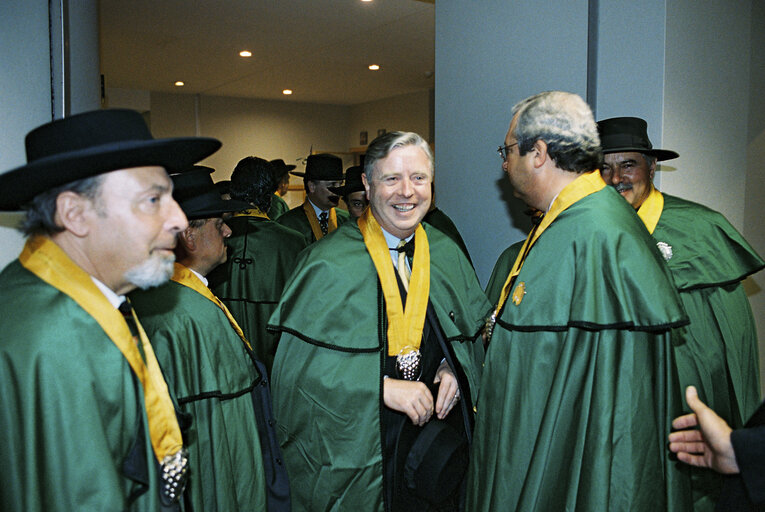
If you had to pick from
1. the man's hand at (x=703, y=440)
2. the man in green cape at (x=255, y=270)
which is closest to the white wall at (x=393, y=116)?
the man in green cape at (x=255, y=270)

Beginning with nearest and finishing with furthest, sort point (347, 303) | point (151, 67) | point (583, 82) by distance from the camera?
point (347, 303), point (583, 82), point (151, 67)

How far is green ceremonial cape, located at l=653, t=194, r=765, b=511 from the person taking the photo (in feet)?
8.08

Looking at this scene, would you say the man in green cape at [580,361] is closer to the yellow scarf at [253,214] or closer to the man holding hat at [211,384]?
the man holding hat at [211,384]

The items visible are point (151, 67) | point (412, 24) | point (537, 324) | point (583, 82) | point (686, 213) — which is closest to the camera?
point (537, 324)

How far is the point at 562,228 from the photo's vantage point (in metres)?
1.85

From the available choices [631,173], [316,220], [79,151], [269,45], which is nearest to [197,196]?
[79,151]

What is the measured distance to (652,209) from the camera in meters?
2.66

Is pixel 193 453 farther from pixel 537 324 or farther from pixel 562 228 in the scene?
pixel 562 228

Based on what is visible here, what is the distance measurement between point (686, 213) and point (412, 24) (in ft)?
15.3

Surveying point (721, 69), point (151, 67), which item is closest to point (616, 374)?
point (721, 69)

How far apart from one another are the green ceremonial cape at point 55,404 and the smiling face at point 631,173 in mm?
2354

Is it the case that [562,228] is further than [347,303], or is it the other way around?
[347,303]

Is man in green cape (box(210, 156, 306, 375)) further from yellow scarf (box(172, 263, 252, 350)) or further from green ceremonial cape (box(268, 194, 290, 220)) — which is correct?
green ceremonial cape (box(268, 194, 290, 220))

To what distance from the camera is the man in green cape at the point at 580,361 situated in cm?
168
